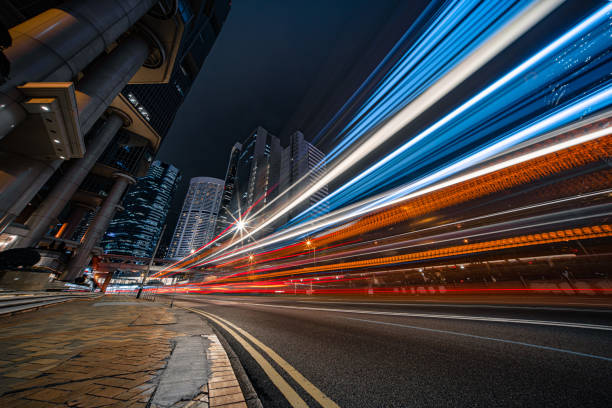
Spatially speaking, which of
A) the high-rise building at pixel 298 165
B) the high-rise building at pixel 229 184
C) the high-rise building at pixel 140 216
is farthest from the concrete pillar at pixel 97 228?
the high-rise building at pixel 140 216

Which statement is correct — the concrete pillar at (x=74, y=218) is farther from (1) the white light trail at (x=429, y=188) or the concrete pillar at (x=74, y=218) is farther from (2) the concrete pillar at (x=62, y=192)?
(1) the white light trail at (x=429, y=188)

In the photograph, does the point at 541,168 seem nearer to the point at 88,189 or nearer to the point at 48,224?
the point at 48,224

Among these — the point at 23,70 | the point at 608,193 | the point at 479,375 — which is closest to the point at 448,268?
the point at 608,193

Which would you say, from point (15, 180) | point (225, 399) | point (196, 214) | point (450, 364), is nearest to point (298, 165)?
point (15, 180)

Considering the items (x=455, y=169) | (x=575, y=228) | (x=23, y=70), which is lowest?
(x=575, y=228)

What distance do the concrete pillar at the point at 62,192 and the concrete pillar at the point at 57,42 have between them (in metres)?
20.3

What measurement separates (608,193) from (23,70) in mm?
29137

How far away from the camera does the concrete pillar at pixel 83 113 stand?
39.3ft

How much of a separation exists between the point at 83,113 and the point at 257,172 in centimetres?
8561

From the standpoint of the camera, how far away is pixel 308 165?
71.0 metres

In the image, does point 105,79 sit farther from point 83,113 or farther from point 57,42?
point 57,42

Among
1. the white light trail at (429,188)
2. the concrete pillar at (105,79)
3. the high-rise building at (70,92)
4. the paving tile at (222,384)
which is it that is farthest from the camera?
the concrete pillar at (105,79)

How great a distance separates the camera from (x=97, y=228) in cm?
3114

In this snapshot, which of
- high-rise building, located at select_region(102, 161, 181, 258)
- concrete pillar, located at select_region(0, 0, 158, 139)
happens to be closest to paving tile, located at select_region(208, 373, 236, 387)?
→ concrete pillar, located at select_region(0, 0, 158, 139)
